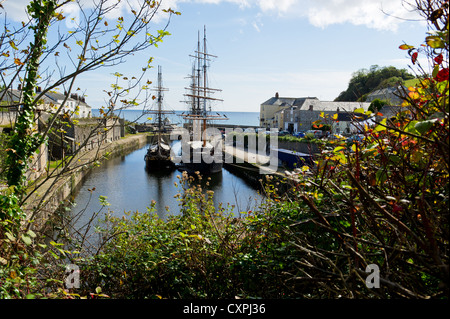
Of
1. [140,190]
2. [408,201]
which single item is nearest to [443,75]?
[408,201]

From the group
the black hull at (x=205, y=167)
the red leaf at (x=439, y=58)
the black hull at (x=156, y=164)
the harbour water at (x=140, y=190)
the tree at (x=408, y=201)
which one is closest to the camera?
the tree at (x=408, y=201)

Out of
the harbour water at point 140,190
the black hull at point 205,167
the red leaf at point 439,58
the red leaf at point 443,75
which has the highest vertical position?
the red leaf at point 439,58

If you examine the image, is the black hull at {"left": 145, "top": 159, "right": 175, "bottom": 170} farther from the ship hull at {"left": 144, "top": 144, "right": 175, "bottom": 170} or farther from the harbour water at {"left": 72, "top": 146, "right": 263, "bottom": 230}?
the harbour water at {"left": 72, "top": 146, "right": 263, "bottom": 230}

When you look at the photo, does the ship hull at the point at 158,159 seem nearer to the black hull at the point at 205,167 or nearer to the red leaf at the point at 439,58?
the black hull at the point at 205,167

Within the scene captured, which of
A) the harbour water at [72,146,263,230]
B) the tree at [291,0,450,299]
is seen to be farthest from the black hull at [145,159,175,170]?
the tree at [291,0,450,299]

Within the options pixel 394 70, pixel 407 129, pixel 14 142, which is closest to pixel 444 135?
pixel 407 129

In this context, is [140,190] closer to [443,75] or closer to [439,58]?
[439,58]

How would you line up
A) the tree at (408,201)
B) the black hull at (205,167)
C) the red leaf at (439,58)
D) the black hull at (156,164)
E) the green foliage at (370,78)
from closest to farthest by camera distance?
the tree at (408,201) < the red leaf at (439,58) < the black hull at (205,167) < the black hull at (156,164) < the green foliage at (370,78)

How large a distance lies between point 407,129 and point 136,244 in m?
4.28

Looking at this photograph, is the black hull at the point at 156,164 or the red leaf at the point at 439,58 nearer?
the red leaf at the point at 439,58

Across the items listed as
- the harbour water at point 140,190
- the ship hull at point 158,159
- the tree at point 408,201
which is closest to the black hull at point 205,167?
the harbour water at point 140,190

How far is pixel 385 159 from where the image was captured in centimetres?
243
